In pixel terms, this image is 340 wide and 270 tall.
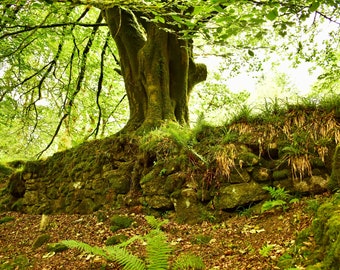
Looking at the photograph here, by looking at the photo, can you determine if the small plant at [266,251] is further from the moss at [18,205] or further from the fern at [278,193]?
the moss at [18,205]

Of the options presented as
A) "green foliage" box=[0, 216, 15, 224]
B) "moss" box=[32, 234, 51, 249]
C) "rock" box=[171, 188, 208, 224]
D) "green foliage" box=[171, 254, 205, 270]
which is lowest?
"moss" box=[32, 234, 51, 249]

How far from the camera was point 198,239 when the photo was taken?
3.98m

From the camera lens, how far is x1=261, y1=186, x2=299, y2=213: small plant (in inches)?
152

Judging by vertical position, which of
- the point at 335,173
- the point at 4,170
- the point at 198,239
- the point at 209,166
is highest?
the point at 4,170

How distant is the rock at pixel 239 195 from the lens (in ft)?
14.5

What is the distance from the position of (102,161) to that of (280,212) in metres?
4.16

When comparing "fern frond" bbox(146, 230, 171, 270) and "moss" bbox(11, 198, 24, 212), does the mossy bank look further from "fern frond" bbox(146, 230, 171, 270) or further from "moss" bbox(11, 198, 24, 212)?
"fern frond" bbox(146, 230, 171, 270)

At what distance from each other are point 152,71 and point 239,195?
13.1ft

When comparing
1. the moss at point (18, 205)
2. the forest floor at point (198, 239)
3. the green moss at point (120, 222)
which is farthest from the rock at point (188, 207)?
the moss at point (18, 205)

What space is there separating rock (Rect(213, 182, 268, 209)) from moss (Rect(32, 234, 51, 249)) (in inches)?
127

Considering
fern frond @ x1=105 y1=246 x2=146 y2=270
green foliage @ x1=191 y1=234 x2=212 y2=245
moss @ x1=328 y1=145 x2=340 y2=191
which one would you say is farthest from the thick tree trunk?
moss @ x1=328 y1=145 x2=340 y2=191

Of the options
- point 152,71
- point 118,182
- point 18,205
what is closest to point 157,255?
point 118,182

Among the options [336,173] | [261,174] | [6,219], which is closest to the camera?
[336,173]

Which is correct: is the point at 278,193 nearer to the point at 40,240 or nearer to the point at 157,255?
the point at 157,255
